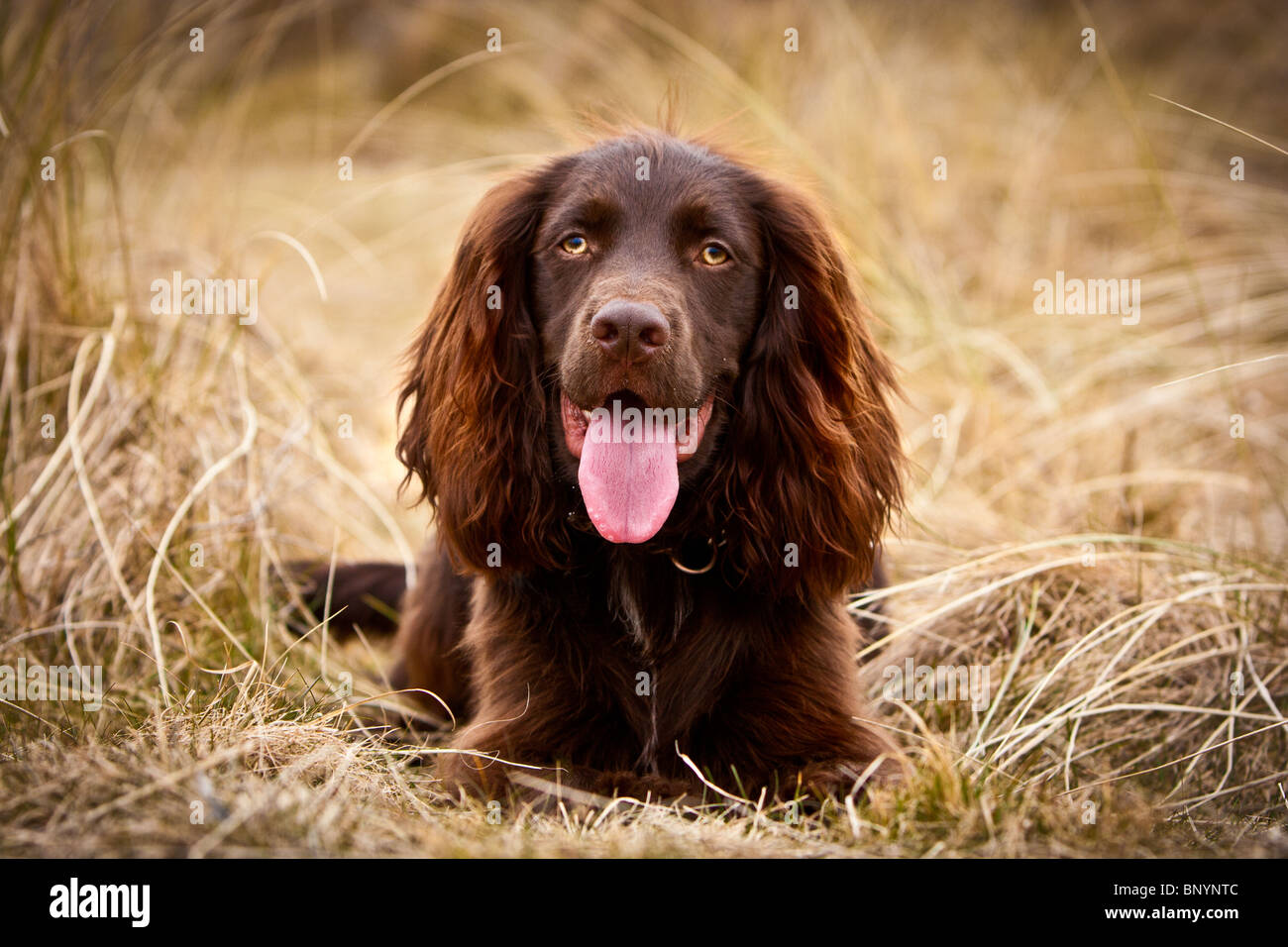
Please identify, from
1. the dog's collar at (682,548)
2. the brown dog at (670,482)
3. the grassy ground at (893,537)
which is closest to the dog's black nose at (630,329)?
the brown dog at (670,482)

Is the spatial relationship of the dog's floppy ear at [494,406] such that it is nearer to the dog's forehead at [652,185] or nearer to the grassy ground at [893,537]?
the dog's forehead at [652,185]

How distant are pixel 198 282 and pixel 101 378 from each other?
0.82 meters

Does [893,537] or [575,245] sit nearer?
[575,245]

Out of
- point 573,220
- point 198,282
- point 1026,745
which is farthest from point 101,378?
point 1026,745

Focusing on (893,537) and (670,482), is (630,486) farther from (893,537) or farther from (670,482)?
(893,537)

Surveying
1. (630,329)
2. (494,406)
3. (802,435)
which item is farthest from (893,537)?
(630,329)

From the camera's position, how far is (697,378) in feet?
8.57

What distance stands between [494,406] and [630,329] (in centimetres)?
61

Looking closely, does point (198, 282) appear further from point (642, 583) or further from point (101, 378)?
point (642, 583)

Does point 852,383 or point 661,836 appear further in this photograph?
point 852,383

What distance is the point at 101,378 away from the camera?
143 inches

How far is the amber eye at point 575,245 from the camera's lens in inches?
111

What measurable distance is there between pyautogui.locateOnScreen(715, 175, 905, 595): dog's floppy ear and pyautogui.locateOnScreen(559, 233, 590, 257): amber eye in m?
0.47

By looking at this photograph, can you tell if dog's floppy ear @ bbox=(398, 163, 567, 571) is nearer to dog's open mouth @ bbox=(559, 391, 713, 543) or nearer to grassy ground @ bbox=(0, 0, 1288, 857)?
dog's open mouth @ bbox=(559, 391, 713, 543)
